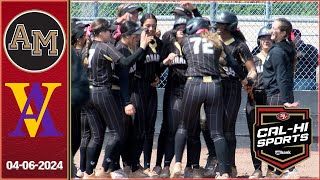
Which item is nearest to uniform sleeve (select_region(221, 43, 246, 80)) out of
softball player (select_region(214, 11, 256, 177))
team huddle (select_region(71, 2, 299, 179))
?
team huddle (select_region(71, 2, 299, 179))

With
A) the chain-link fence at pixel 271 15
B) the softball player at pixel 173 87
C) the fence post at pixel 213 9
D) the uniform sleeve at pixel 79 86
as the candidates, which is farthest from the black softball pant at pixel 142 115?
the uniform sleeve at pixel 79 86

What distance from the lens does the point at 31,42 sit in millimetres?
8438

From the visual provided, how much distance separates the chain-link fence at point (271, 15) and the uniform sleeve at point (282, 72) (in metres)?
2.73

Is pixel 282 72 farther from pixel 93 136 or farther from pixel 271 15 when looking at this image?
pixel 271 15

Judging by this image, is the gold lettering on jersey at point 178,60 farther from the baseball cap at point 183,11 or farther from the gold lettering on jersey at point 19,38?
the gold lettering on jersey at point 19,38

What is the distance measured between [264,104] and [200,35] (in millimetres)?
1091

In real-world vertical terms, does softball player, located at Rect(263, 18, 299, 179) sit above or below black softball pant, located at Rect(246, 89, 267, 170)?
above

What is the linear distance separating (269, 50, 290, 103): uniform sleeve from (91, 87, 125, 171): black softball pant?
1585mm

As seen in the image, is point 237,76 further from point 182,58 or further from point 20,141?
point 20,141

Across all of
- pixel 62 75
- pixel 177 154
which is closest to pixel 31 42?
pixel 62 75

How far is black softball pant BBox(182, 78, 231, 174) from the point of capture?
995cm

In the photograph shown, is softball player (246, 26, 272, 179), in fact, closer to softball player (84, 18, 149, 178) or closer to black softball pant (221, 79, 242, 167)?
black softball pant (221, 79, 242, 167)

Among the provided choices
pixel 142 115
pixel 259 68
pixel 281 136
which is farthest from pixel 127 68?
pixel 281 136

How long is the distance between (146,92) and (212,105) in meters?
0.84
